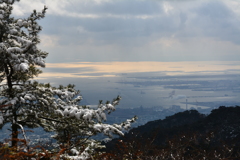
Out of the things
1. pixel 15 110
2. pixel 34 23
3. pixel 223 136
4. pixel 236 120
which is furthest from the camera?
pixel 236 120

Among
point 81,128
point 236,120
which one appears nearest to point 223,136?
point 236,120

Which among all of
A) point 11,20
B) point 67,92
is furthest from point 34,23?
point 67,92

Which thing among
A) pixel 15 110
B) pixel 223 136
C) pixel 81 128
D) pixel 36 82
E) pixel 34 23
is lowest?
pixel 223 136

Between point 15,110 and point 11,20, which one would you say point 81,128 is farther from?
point 11,20

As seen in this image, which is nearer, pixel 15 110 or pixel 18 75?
pixel 15 110

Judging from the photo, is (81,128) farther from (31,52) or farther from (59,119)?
(31,52)

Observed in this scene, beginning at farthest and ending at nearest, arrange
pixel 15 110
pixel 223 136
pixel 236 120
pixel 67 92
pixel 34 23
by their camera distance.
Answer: pixel 236 120, pixel 223 136, pixel 67 92, pixel 34 23, pixel 15 110

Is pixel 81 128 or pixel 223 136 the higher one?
pixel 81 128
